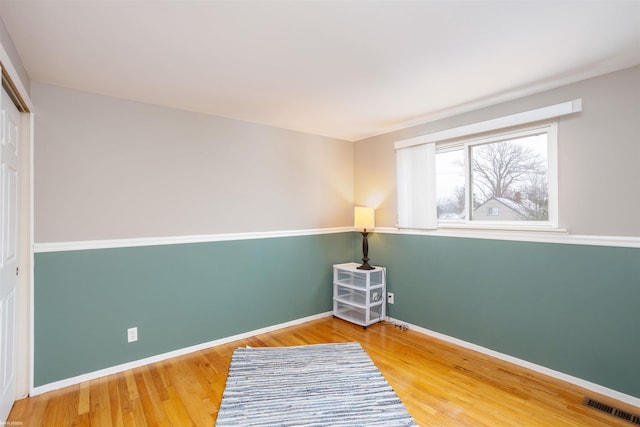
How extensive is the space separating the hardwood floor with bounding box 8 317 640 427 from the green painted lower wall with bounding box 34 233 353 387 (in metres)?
0.21

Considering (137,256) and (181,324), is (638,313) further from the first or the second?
(137,256)

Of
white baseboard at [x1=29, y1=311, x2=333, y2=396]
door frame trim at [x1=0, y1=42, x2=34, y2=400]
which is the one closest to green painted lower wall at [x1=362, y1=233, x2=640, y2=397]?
white baseboard at [x1=29, y1=311, x2=333, y2=396]

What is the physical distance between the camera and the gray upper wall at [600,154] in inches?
82.0

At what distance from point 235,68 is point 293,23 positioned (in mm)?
671

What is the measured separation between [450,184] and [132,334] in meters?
3.36

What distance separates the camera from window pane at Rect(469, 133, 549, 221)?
2.58m

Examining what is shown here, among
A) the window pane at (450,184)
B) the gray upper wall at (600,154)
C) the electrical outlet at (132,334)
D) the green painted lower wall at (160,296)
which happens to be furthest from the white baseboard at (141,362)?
the gray upper wall at (600,154)

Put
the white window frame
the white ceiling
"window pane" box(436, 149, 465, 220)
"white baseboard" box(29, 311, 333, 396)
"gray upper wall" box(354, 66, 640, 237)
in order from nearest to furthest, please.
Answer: the white ceiling < "gray upper wall" box(354, 66, 640, 237) < "white baseboard" box(29, 311, 333, 396) < the white window frame < "window pane" box(436, 149, 465, 220)

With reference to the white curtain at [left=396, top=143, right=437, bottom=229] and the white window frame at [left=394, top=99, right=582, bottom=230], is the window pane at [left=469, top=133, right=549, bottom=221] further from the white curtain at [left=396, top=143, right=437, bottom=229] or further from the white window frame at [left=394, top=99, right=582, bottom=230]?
the white curtain at [left=396, top=143, right=437, bottom=229]

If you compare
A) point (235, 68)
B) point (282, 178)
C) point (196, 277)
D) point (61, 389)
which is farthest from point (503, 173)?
point (61, 389)

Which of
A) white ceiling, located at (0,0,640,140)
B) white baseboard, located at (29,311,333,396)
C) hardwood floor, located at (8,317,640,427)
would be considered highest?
white ceiling, located at (0,0,640,140)

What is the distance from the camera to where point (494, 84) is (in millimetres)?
2400

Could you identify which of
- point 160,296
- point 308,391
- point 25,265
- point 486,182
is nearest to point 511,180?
point 486,182

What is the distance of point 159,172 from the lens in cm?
276
